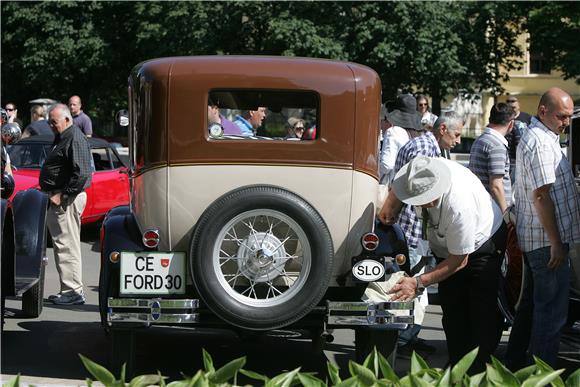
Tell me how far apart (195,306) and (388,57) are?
32911 millimetres

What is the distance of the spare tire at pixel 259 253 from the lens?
6480 mm

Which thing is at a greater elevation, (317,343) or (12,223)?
(12,223)

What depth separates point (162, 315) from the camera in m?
6.64

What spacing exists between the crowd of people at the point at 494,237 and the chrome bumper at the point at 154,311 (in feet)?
4.07

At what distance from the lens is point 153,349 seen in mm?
8297

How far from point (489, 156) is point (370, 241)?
2.31 meters

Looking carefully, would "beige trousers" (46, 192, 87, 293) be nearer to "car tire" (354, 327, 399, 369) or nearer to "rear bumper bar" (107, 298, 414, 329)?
"rear bumper bar" (107, 298, 414, 329)

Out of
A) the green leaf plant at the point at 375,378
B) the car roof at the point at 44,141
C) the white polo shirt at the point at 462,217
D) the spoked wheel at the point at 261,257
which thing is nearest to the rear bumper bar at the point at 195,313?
the spoked wheel at the point at 261,257

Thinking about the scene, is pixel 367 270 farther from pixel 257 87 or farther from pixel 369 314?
pixel 257 87

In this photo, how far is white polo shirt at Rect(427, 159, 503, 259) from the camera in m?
6.09

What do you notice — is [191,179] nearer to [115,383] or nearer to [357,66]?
[357,66]

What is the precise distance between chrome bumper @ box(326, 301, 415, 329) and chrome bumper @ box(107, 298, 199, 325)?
2.75ft

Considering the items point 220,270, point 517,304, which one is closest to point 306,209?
point 220,270

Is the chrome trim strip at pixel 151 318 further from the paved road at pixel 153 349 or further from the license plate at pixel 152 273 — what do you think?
the paved road at pixel 153 349
